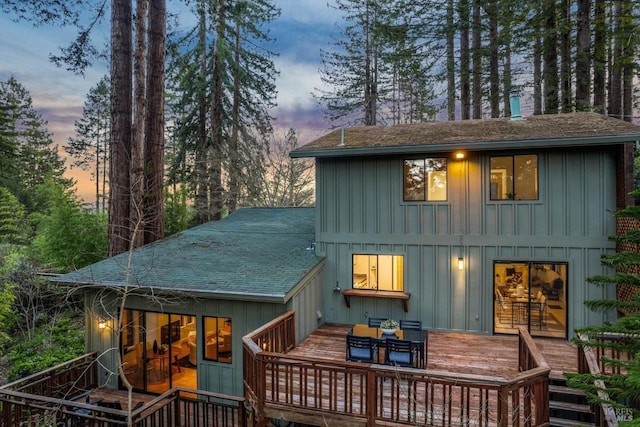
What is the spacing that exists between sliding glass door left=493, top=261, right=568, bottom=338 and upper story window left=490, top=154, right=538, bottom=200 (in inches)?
61.6

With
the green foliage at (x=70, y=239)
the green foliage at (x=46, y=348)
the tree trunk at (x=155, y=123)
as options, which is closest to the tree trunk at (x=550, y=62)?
the tree trunk at (x=155, y=123)

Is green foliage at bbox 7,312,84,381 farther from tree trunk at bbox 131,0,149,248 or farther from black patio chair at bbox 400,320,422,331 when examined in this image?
black patio chair at bbox 400,320,422,331

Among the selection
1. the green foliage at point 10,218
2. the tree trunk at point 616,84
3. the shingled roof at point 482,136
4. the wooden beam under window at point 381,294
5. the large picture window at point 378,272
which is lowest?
the wooden beam under window at point 381,294

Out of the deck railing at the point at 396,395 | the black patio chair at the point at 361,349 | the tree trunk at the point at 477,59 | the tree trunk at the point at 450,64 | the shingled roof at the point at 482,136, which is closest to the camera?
the deck railing at the point at 396,395

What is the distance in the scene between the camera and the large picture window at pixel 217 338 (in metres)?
7.59

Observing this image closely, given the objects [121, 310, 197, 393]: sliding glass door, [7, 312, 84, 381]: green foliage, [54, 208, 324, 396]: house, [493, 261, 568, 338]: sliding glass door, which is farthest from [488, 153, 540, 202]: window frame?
[7, 312, 84, 381]: green foliage

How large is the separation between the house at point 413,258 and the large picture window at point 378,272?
35mm

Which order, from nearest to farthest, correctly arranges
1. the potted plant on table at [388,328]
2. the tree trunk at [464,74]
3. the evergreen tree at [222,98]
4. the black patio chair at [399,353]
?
the black patio chair at [399,353]
the potted plant on table at [388,328]
the tree trunk at [464,74]
the evergreen tree at [222,98]

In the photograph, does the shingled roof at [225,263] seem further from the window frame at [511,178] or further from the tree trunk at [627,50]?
the tree trunk at [627,50]

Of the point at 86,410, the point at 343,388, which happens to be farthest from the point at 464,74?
the point at 86,410

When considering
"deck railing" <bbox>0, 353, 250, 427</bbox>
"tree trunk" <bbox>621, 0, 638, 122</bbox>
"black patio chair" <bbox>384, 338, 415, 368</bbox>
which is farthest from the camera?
"tree trunk" <bbox>621, 0, 638, 122</bbox>

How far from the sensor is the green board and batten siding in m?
7.71

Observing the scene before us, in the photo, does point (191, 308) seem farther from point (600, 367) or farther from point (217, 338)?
point (600, 367)

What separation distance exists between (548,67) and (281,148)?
42.6 ft
